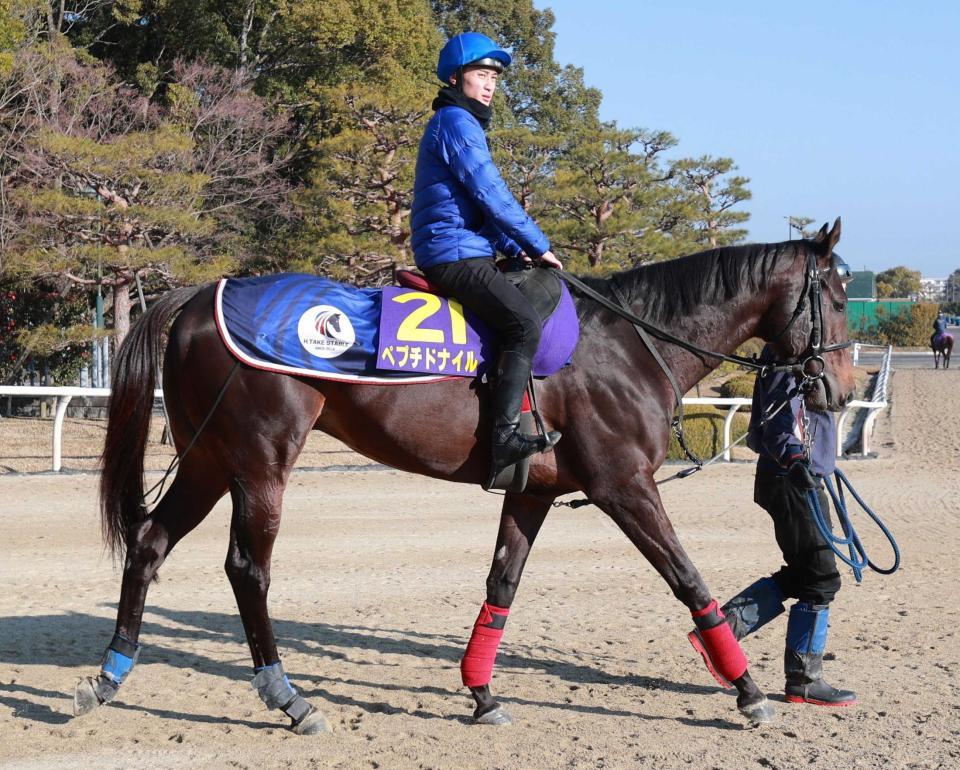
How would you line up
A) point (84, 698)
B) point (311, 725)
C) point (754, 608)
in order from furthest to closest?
point (754, 608), point (84, 698), point (311, 725)

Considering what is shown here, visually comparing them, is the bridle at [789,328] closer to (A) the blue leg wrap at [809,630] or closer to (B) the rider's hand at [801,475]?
(B) the rider's hand at [801,475]

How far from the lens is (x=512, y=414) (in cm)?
405

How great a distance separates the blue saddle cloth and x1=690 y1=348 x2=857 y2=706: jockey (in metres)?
0.98

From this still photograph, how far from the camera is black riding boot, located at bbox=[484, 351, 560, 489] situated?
4047 millimetres

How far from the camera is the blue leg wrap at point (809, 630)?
14.5 ft

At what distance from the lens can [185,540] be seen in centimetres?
778

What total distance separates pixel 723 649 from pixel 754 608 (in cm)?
58

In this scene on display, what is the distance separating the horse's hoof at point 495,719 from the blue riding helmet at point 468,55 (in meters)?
2.46

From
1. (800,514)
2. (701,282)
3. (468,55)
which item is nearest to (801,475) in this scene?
(800,514)

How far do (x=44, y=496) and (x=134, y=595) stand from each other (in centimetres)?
579

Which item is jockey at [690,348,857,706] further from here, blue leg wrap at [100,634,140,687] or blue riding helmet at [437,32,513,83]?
blue leg wrap at [100,634,140,687]

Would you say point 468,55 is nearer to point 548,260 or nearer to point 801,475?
point 548,260

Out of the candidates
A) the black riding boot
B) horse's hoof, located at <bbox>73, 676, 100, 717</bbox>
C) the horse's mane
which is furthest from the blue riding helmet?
horse's hoof, located at <bbox>73, 676, 100, 717</bbox>

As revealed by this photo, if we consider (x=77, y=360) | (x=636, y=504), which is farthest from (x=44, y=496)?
(x=77, y=360)
